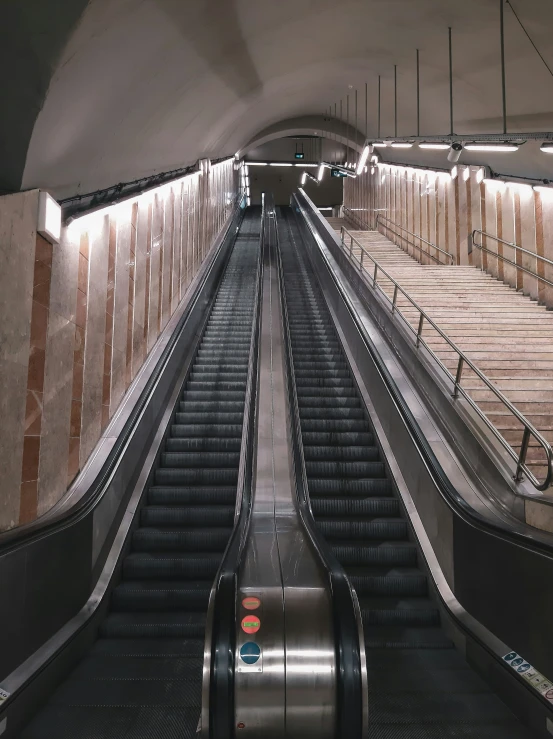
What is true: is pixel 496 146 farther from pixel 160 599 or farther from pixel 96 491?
pixel 160 599

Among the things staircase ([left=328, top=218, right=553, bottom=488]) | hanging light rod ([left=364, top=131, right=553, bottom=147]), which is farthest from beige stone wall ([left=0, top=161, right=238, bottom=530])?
hanging light rod ([left=364, top=131, right=553, bottom=147])

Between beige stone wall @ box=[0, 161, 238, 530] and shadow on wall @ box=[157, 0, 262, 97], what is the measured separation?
1977mm

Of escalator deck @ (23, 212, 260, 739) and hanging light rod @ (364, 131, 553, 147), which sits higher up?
hanging light rod @ (364, 131, 553, 147)

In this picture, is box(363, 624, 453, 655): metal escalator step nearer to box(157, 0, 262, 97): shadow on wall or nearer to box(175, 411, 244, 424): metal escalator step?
box(175, 411, 244, 424): metal escalator step

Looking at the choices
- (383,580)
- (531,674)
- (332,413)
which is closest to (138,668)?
(383,580)

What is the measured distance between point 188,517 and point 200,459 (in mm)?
894

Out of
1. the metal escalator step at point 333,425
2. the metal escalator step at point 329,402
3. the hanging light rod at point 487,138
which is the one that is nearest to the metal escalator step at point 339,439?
the metal escalator step at point 333,425

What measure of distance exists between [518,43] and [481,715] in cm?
832

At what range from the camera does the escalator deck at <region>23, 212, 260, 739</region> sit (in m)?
2.80

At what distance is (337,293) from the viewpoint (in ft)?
32.6

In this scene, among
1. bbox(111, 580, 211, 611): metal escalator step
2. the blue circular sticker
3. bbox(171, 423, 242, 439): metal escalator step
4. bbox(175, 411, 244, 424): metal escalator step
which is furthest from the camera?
bbox(175, 411, 244, 424): metal escalator step

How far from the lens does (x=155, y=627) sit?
366 centimetres

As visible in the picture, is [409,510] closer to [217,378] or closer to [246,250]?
[217,378]

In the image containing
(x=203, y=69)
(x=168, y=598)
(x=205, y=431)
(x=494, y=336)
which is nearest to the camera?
(x=168, y=598)
